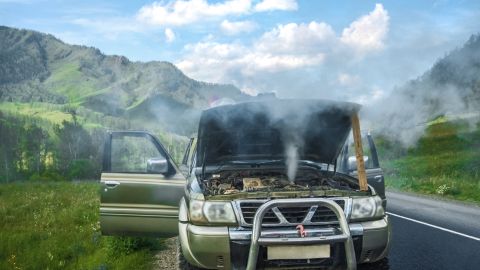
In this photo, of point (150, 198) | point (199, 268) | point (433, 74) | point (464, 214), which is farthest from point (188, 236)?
point (433, 74)

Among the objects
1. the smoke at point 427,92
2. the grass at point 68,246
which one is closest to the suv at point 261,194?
the smoke at point 427,92

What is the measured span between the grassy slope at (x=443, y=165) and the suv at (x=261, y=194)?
42.9 ft

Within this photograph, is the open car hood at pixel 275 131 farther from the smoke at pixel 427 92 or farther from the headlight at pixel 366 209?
the headlight at pixel 366 209

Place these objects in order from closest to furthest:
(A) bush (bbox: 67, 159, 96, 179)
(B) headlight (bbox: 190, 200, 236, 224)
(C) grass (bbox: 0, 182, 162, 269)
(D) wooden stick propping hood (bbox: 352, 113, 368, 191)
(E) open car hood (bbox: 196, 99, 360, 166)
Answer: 1. (B) headlight (bbox: 190, 200, 236, 224)
2. (D) wooden stick propping hood (bbox: 352, 113, 368, 191)
3. (E) open car hood (bbox: 196, 99, 360, 166)
4. (C) grass (bbox: 0, 182, 162, 269)
5. (A) bush (bbox: 67, 159, 96, 179)

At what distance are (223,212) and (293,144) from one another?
2.44 metres

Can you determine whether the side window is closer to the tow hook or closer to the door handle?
the door handle

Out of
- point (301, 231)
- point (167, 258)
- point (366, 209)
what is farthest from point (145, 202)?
point (366, 209)

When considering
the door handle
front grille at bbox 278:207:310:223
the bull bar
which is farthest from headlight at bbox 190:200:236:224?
the door handle

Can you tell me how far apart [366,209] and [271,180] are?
1.47 meters

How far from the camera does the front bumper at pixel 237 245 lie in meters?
4.23

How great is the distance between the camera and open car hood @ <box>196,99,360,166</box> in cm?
580

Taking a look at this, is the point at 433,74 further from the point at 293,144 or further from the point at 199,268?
the point at 199,268

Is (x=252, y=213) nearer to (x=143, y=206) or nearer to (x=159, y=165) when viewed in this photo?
(x=159, y=165)

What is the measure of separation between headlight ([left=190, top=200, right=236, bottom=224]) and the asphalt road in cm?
301
